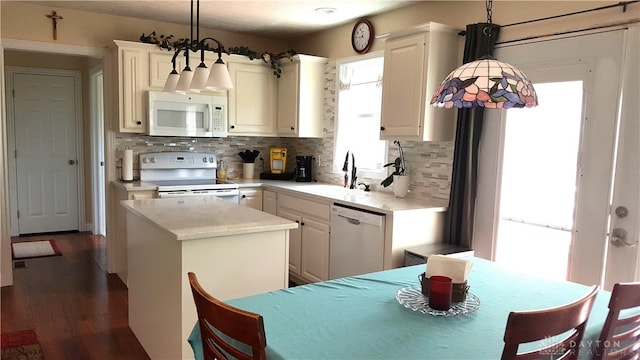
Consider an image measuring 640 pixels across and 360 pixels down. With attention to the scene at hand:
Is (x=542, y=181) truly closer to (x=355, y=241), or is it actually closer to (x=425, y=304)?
(x=355, y=241)

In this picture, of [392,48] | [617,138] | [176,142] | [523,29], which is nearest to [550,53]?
[523,29]

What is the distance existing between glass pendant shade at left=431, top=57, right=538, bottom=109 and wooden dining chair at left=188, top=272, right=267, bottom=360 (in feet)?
3.23

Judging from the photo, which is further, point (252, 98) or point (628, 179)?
point (252, 98)

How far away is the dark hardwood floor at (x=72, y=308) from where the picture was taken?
2.99 metres

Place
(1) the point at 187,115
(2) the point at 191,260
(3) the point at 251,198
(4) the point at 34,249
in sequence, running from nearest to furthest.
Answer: (2) the point at 191,260 → (1) the point at 187,115 → (3) the point at 251,198 → (4) the point at 34,249

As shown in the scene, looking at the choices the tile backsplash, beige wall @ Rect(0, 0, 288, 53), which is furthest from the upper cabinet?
beige wall @ Rect(0, 0, 288, 53)

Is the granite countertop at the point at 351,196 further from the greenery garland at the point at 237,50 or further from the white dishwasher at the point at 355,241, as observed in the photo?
the greenery garland at the point at 237,50

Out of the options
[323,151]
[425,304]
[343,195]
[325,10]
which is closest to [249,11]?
[325,10]

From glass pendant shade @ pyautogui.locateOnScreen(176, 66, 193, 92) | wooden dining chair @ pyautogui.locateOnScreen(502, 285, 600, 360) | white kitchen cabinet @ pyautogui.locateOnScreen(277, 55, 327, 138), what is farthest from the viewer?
white kitchen cabinet @ pyautogui.locateOnScreen(277, 55, 327, 138)

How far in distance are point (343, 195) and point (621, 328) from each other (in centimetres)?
247

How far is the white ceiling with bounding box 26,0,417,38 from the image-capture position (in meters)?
3.84

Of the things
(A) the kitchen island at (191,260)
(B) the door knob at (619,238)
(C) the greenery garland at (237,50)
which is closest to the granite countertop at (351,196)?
(A) the kitchen island at (191,260)

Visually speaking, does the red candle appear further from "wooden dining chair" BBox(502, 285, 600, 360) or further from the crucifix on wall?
the crucifix on wall

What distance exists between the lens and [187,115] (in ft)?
14.9
